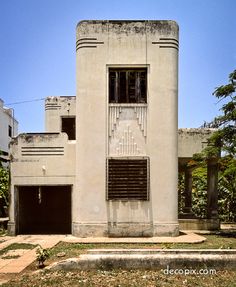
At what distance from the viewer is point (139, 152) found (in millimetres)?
16219

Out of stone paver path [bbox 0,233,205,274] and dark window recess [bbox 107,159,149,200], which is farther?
dark window recess [bbox 107,159,149,200]

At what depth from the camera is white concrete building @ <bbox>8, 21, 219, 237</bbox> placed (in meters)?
16.0

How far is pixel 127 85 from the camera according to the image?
16500 millimetres

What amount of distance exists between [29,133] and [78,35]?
457cm

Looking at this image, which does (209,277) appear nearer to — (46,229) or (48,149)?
(48,149)

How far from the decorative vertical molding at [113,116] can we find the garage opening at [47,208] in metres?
5.66

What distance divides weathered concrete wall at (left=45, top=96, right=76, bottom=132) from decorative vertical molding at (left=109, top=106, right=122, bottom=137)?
7.91 metres

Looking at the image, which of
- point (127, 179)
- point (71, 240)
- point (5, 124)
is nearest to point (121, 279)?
point (71, 240)

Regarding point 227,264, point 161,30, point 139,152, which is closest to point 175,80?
point 161,30

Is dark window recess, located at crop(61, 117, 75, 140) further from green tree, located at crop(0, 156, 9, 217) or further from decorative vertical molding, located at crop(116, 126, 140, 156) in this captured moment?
decorative vertical molding, located at crop(116, 126, 140, 156)

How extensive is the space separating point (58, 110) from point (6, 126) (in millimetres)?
24510

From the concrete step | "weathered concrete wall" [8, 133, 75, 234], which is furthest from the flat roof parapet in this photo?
the concrete step

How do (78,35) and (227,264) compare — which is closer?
(227,264)

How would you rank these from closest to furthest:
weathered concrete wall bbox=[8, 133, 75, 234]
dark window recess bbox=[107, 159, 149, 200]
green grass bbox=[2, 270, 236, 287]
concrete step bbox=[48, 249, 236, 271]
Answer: green grass bbox=[2, 270, 236, 287]
concrete step bbox=[48, 249, 236, 271]
dark window recess bbox=[107, 159, 149, 200]
weathered concrete wall bbox=[8, 133, 75, 234]
